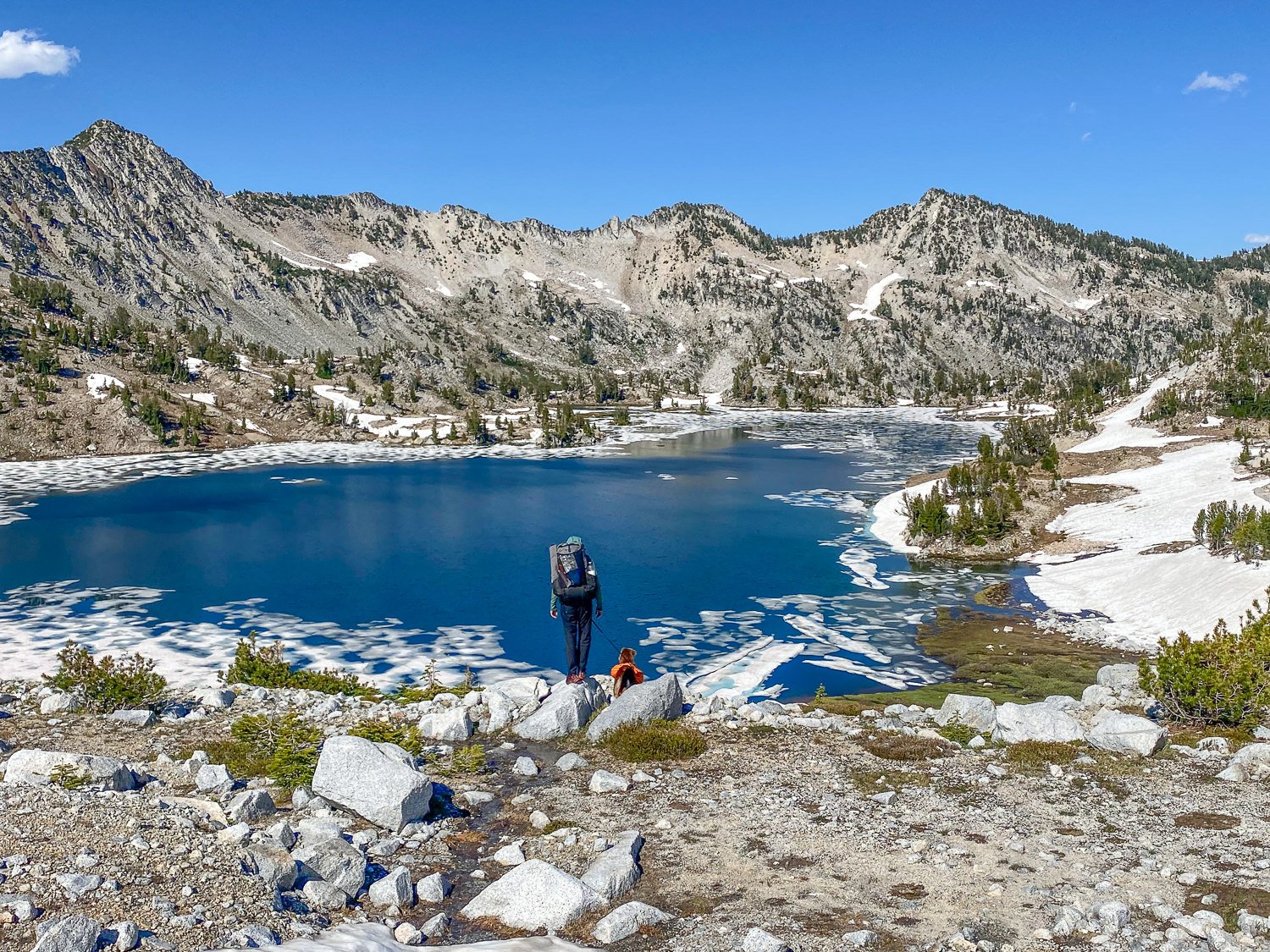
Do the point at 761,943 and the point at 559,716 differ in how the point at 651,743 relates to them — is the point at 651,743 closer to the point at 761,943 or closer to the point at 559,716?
the point at 559,716

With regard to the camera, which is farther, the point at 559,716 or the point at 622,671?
the point at 622,671

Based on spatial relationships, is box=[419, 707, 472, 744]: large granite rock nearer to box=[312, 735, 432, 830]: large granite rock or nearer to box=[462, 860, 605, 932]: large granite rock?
box=[312, 735, 432, 830]: large granite rock

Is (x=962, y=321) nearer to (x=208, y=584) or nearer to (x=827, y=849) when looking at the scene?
(x=208, y=584)

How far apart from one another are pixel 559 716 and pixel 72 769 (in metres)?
6.85

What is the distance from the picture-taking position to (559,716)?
14.5 metres

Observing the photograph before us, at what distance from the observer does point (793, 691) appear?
76.2ft

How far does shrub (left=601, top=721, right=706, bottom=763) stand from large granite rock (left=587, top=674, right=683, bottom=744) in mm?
236

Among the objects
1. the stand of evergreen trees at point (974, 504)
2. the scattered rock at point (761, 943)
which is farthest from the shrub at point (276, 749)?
the stand of evergreen trees at point (974, 504)

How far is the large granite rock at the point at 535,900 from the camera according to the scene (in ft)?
27.3

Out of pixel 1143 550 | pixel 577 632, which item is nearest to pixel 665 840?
pixel 577 632

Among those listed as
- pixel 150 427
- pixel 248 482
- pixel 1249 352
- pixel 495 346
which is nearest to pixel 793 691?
pixel 248 482

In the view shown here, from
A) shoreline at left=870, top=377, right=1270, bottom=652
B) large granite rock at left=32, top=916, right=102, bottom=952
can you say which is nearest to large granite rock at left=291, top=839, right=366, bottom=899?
large granite rock at left=32, top=916, right=102, bottom=952

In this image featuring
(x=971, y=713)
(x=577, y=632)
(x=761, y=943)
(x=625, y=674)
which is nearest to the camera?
(x=761, y=943)

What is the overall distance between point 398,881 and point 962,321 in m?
209
